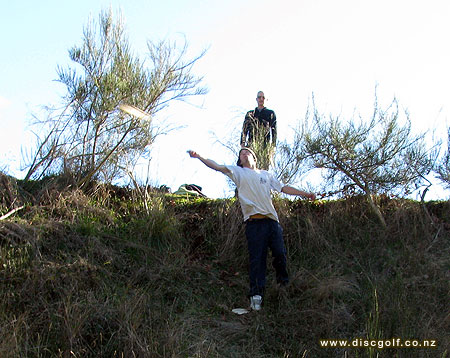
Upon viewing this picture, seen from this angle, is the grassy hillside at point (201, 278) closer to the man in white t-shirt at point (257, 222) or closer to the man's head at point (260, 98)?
the man in white t-shirt at point (257, 222)

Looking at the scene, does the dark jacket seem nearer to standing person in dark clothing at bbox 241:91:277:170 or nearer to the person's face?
standing person in dark clothing at bbox 241:91:277:170

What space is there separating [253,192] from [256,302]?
1270 millimetres

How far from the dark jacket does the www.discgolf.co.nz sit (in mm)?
3658

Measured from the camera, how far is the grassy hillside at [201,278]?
5125 mm

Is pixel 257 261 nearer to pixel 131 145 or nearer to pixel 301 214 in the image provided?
pixel 301 214

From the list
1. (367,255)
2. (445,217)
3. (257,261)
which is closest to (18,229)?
(257,261)

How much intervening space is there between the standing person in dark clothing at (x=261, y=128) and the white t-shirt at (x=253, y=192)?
214 centimetres

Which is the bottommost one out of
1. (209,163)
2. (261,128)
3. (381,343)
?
(381,343)

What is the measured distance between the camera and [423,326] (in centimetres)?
555

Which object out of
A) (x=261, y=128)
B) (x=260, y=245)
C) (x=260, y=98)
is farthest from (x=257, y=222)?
(x=260, y=98)

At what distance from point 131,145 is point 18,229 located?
2.23m

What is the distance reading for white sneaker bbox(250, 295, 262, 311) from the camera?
18.6ft

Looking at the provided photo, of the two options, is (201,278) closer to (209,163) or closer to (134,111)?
(209,163)

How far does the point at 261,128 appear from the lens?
8008mm
